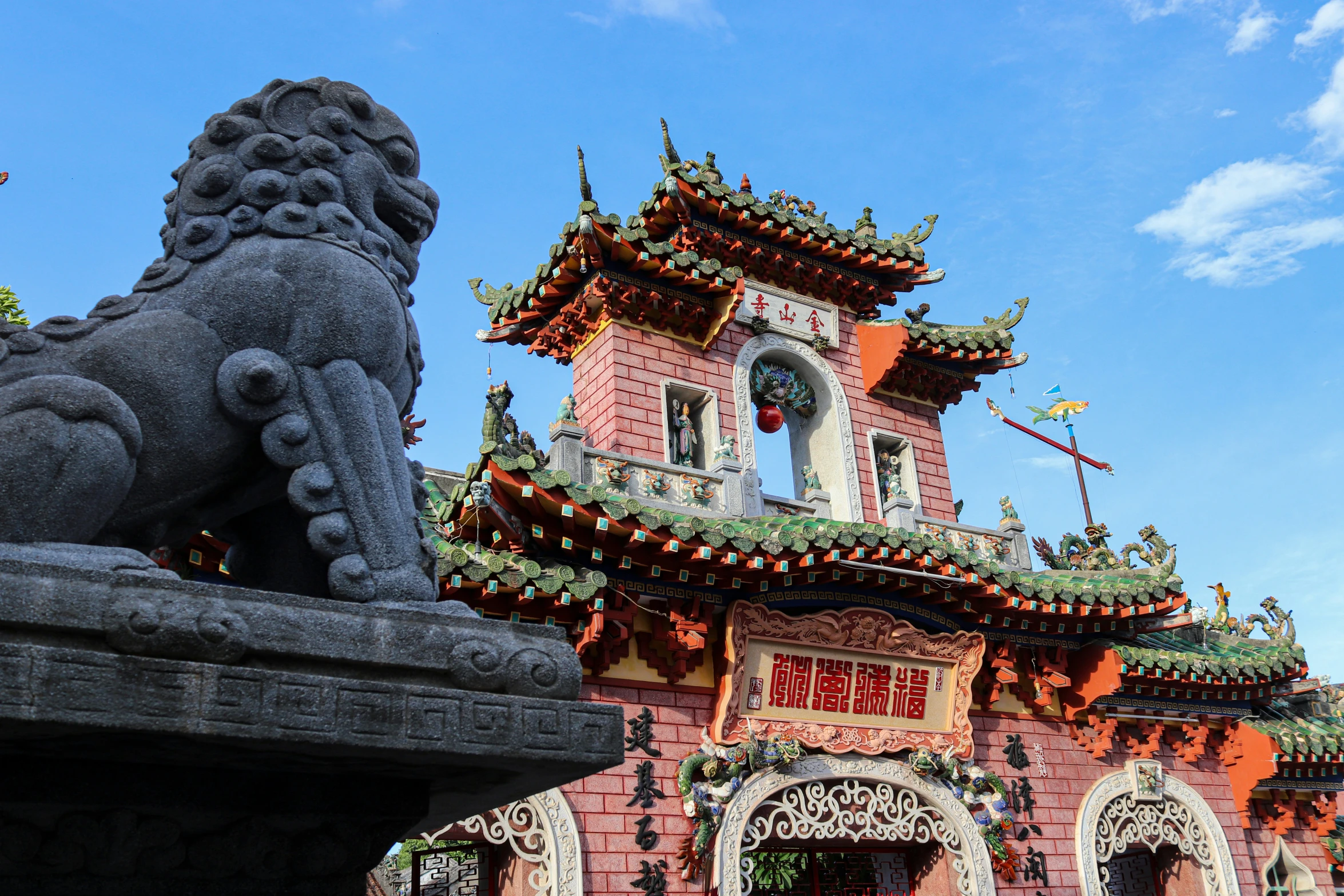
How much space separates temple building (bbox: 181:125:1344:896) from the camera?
8578 millimetres

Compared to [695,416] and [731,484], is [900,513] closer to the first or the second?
[731,484]

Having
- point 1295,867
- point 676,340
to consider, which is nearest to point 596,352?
point 676,340

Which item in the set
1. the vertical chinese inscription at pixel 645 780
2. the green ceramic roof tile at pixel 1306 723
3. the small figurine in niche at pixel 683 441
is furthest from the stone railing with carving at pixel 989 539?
the vertical chinese inscription at pixel 645 780

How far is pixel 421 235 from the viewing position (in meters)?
3.42

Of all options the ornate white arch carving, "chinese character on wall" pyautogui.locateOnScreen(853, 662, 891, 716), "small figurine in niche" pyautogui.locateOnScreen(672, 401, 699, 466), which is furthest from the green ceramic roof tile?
the ornate white arch carving

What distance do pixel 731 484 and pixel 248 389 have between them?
319 inches

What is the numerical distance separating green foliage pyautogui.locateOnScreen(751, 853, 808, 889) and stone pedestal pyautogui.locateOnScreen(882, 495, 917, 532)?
366cm

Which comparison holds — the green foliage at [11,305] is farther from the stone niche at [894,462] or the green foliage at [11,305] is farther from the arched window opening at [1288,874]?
the arched window opening at [1288,874]

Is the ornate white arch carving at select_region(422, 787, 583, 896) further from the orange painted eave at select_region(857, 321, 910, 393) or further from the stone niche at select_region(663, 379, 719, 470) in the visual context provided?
the orange painted eave at select_region(857, 321, 910, 393)

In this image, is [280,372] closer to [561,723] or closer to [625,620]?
[561,723]

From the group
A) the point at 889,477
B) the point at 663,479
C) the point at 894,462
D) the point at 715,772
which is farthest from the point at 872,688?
the point at 894,462

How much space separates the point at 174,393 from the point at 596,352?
8819 mm

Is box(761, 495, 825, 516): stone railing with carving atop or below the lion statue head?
atop

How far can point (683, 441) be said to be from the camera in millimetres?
11312
